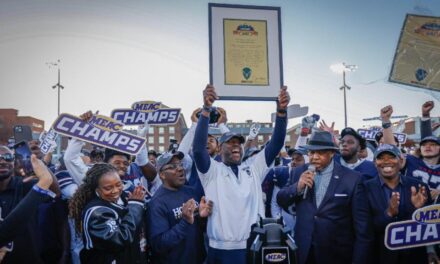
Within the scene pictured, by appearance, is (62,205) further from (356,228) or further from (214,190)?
(356,228)

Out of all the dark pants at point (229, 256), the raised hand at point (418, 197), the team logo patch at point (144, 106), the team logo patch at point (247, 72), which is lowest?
the dark pants at point (229, 256)

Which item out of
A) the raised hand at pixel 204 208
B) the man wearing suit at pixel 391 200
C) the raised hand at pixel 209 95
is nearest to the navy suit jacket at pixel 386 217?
the man wearing suit at pixel 391 200

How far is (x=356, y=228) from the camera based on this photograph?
3717 millimetres

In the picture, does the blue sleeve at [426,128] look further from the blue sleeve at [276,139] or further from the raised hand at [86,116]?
the raised hand at [86,116]

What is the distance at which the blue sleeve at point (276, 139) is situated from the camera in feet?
14.0

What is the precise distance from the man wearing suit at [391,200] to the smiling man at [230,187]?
3.65 ft

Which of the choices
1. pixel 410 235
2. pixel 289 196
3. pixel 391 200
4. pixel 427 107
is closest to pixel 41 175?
pixel 289 196

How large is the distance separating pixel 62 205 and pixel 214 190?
6.80ft

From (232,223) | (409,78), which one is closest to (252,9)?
(409,78)

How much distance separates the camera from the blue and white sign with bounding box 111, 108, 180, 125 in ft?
21.5

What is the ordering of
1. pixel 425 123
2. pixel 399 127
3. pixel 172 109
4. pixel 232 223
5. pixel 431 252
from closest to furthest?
pixel 431 252, pixel 232 223, pixel 425 123, pixel 172 109, pixel 399 127

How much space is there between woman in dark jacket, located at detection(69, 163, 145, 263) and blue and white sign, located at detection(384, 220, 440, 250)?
2280 millimetres

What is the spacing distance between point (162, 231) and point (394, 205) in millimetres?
2211

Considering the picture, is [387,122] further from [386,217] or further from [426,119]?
[386,217]
